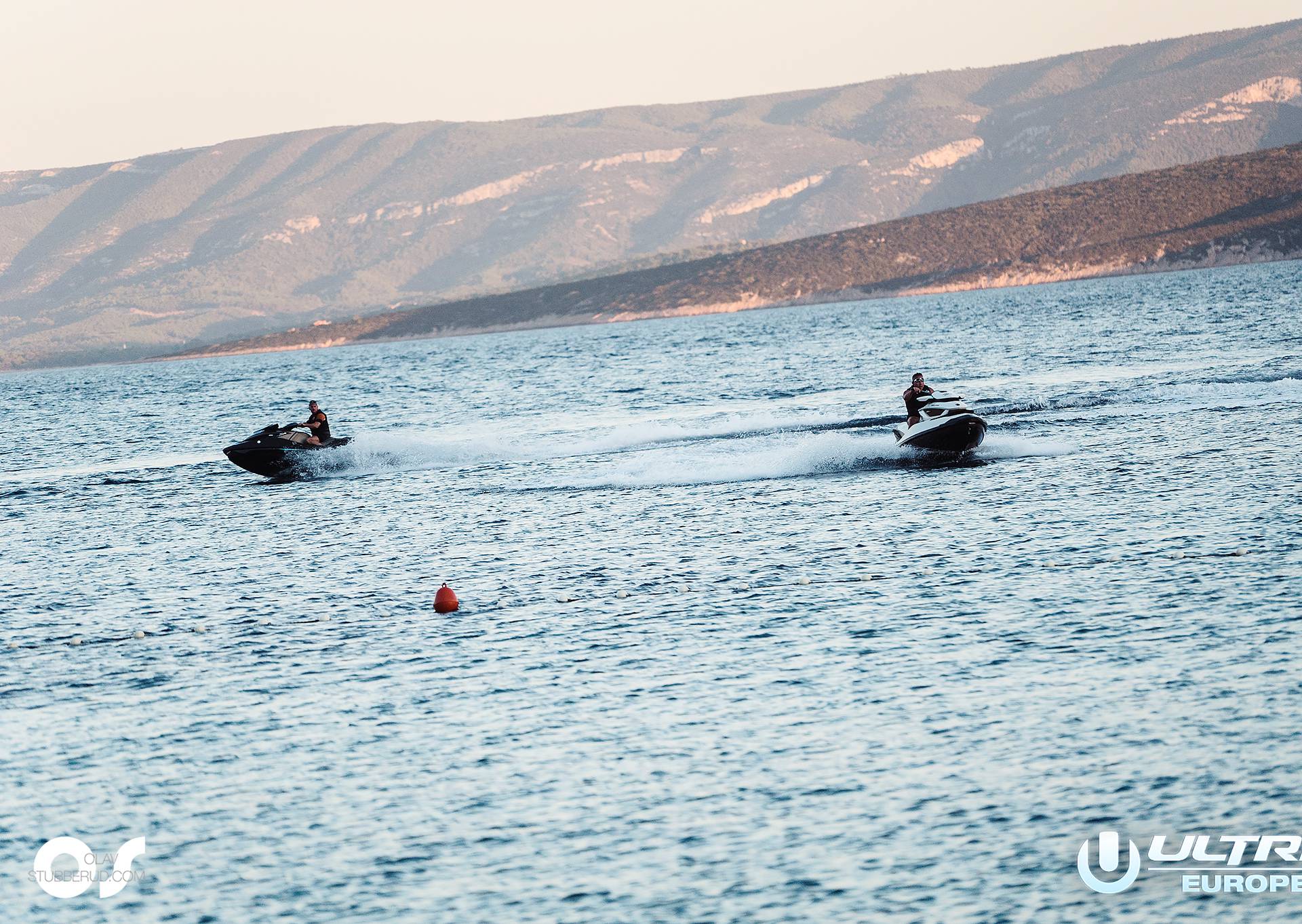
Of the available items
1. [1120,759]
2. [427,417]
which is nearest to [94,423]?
[427,417]

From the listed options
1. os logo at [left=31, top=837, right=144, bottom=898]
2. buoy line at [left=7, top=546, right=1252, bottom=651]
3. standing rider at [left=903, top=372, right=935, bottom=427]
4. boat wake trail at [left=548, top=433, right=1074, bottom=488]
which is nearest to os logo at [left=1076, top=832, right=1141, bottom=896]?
os logo at [left=31, top=837, right=144, bottom=898]

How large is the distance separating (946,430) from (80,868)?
23.4m

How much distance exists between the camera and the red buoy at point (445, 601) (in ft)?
62.3

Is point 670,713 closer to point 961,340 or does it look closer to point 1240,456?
point 1240,456

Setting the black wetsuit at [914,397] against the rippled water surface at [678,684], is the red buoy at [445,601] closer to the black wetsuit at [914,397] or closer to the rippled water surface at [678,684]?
the rippled water surface at [678,684]

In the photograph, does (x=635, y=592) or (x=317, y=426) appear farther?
(x=317, y=426)

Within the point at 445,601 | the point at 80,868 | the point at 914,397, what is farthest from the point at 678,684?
the point at 914,397

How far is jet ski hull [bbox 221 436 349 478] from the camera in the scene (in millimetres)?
38656

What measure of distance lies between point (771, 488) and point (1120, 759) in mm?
18700

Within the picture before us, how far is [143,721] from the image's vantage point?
1454cm

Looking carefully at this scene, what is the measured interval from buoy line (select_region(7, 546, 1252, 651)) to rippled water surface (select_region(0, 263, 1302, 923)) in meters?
0.10

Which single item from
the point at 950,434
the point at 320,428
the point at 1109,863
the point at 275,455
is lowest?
the point at 1109,863

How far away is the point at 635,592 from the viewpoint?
64.2 feet

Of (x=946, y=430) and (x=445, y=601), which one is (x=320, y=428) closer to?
Answer: (x=946, y=430)
